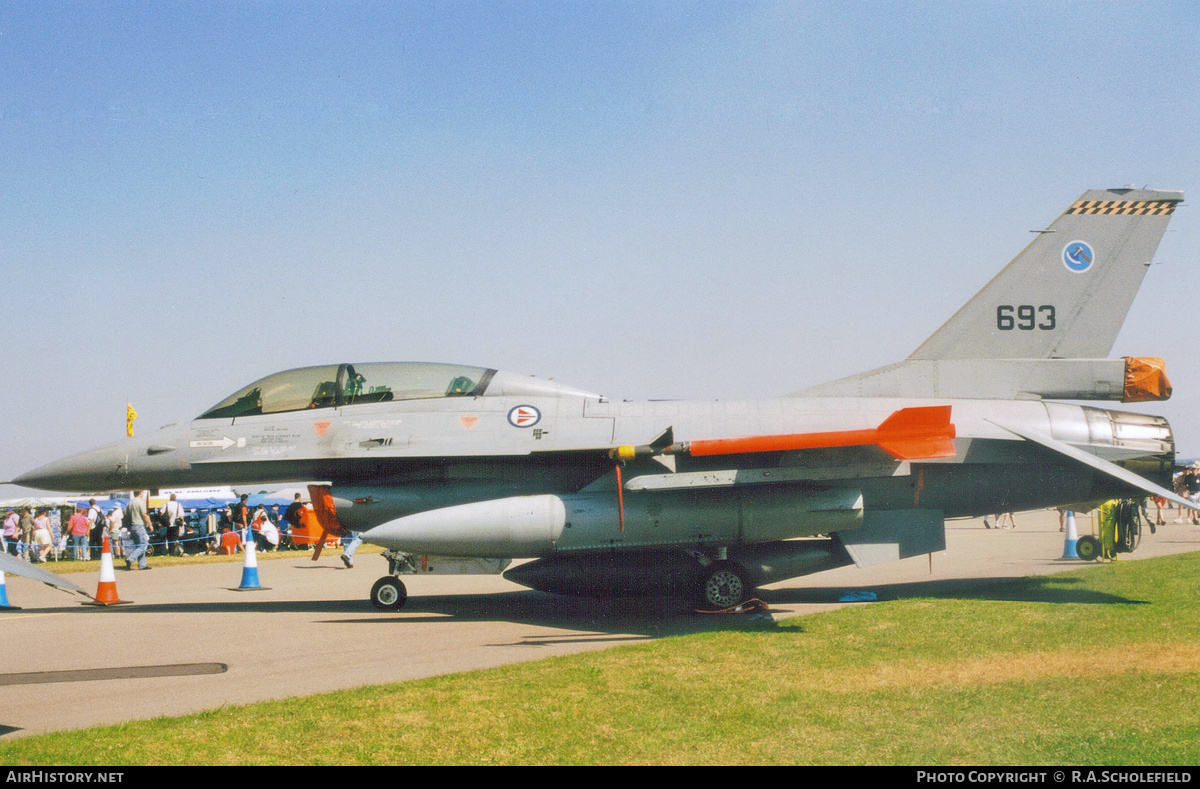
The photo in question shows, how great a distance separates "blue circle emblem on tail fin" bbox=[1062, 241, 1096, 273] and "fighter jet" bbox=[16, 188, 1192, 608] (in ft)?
0.06

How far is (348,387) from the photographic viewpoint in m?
11.7

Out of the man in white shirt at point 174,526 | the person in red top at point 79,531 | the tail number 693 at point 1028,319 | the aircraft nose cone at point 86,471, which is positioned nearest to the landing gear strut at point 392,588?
the aircraft nose cone at point 86,471

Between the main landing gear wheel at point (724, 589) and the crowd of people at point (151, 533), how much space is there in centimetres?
1341

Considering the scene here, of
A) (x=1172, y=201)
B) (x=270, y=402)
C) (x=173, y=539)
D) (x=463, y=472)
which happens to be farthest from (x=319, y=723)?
(x=173, y=539)

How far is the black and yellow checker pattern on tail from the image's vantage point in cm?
1223

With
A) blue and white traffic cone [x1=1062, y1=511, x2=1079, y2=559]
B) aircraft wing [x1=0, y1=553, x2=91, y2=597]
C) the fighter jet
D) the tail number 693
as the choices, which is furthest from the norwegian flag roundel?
blue and white traffic cone [x1=1062, y1=511, x2=1079, y2=559]

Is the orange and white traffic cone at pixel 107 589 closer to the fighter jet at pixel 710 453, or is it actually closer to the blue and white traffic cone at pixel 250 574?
the fighter jet at pixel 710 453

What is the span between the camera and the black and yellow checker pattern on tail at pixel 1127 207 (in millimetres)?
12227

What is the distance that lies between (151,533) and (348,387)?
17.7 m

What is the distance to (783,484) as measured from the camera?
10695 millimetres

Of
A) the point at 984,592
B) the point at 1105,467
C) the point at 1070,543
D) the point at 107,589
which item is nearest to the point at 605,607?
the point at 984,592

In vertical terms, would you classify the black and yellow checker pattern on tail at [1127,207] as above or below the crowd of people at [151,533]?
above
